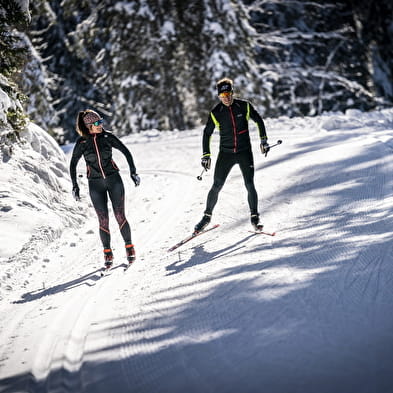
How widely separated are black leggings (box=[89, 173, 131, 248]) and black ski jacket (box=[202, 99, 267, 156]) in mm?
1621

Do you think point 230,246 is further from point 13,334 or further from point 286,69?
point 286,69

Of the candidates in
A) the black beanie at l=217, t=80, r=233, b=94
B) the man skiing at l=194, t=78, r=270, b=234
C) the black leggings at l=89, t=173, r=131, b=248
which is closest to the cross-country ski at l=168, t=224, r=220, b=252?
the black leggings at l=89, t=173, r=131, b=248

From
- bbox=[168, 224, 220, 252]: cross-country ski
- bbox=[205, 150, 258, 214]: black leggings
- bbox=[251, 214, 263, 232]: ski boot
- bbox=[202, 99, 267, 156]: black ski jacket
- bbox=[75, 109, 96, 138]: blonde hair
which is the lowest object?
bbox=[168, 224, 220, 252]: cross-country ski

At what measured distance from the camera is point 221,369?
335 centimetres

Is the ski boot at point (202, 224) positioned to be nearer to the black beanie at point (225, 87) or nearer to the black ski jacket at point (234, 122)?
the black ski jacket at point (234, 122)

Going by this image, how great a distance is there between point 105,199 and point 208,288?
224 cm

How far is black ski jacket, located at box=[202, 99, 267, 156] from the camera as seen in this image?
243 inches

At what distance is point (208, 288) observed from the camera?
15.5ft

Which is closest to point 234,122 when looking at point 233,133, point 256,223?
point 233,133

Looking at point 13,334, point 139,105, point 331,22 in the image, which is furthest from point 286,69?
point 13,334

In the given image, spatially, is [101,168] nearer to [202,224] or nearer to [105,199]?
[105,199]

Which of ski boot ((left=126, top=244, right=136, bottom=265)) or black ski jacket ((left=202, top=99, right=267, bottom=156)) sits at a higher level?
black ski jacket ((left=202, top=99, right=267, bottom=156))

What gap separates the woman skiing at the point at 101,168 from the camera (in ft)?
19.4

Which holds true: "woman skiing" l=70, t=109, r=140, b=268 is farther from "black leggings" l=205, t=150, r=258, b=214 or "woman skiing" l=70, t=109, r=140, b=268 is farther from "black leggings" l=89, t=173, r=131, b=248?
"black leggings" l=205, t=150, r=258, b=214
